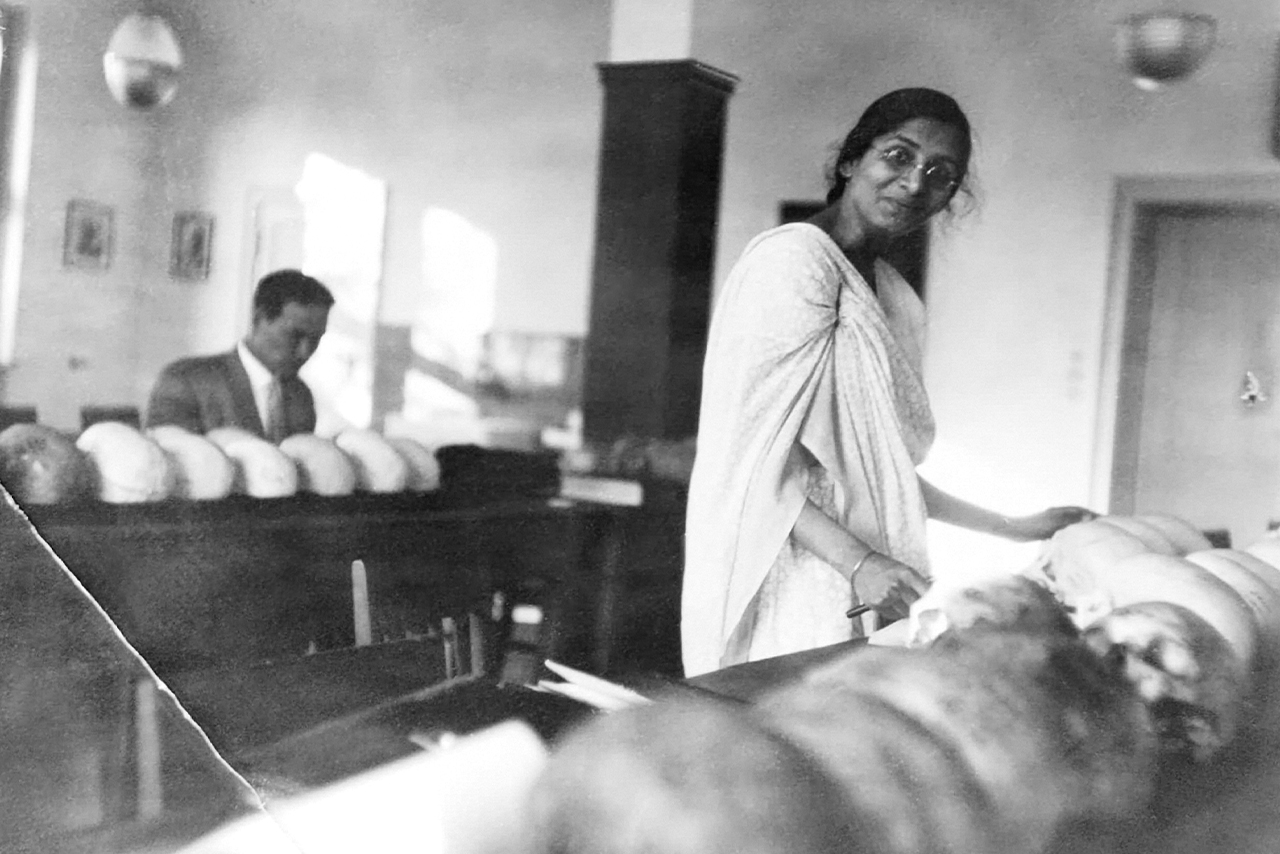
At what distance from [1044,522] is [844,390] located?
10cm

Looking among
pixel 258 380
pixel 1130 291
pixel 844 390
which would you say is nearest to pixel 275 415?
pixel 258 380

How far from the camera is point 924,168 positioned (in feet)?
1.49

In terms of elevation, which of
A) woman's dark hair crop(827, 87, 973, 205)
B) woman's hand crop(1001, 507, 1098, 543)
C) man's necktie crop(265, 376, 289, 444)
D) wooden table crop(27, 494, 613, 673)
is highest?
woman's dark hair crop(827, 87, 973, 205)

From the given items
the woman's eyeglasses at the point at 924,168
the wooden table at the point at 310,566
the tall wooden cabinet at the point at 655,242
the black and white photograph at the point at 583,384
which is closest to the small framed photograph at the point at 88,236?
the black and white photograph at the point at 583,384

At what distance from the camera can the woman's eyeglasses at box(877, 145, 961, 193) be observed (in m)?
0.45

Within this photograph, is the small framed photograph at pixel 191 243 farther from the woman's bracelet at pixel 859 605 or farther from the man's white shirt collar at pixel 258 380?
the woman's bracelet at pixel 859 605

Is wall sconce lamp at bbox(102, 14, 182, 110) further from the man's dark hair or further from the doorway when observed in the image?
the doorway

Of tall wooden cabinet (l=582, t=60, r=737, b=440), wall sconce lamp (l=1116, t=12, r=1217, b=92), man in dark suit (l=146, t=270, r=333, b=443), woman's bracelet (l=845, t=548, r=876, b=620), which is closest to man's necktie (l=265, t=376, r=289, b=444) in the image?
man in dark suit (l=146, t=270, r=333, b=443)

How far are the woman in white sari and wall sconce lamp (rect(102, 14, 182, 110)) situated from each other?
27 cm

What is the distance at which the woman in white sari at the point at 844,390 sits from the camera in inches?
17.8

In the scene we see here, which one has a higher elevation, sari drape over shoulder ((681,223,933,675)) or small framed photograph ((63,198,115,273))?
small framed photograph ((63,198,115,273))

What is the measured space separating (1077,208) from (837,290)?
0.30ft

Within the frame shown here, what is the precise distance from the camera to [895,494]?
1.56 feet

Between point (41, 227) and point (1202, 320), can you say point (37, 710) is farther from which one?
point (1202, 320)
